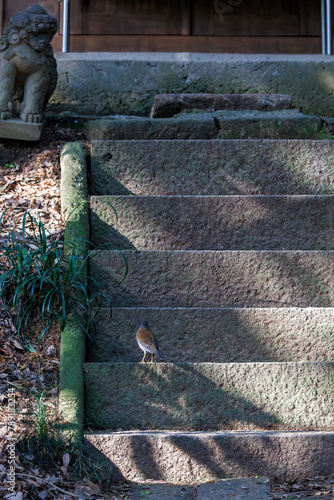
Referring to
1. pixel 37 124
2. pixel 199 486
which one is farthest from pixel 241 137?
pixel 199 486

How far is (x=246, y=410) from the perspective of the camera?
9.45 feet

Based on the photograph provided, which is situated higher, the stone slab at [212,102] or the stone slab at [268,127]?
the stone slab at [212,102]

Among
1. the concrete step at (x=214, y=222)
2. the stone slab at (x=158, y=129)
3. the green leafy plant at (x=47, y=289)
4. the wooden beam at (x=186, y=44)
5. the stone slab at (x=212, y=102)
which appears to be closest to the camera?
the green leafy plant at (x=47, y=289)

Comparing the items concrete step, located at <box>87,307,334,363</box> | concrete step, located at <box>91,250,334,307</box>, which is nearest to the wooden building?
concrete step, located at <box>91,250,334,307</box>

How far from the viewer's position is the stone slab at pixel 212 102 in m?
5.04

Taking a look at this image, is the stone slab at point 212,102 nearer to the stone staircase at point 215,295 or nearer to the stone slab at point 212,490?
the stone staircase at point 215,295

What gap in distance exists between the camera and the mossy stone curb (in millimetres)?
2693

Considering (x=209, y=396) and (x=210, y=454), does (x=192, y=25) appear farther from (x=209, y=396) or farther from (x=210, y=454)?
(x=210, y=454)

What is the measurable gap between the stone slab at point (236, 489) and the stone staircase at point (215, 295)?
2.1 inches

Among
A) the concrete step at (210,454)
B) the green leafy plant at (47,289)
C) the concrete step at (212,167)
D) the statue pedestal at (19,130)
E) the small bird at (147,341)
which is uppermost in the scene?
the statue pedestal at (19,130)

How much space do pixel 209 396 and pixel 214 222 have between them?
124 cm

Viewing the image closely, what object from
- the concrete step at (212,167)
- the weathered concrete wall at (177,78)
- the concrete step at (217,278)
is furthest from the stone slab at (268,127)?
the concrete step at (217,278)

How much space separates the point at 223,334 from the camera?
10.3 ft

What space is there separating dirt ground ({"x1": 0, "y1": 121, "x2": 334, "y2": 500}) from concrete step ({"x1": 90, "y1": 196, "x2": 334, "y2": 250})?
357 mm
